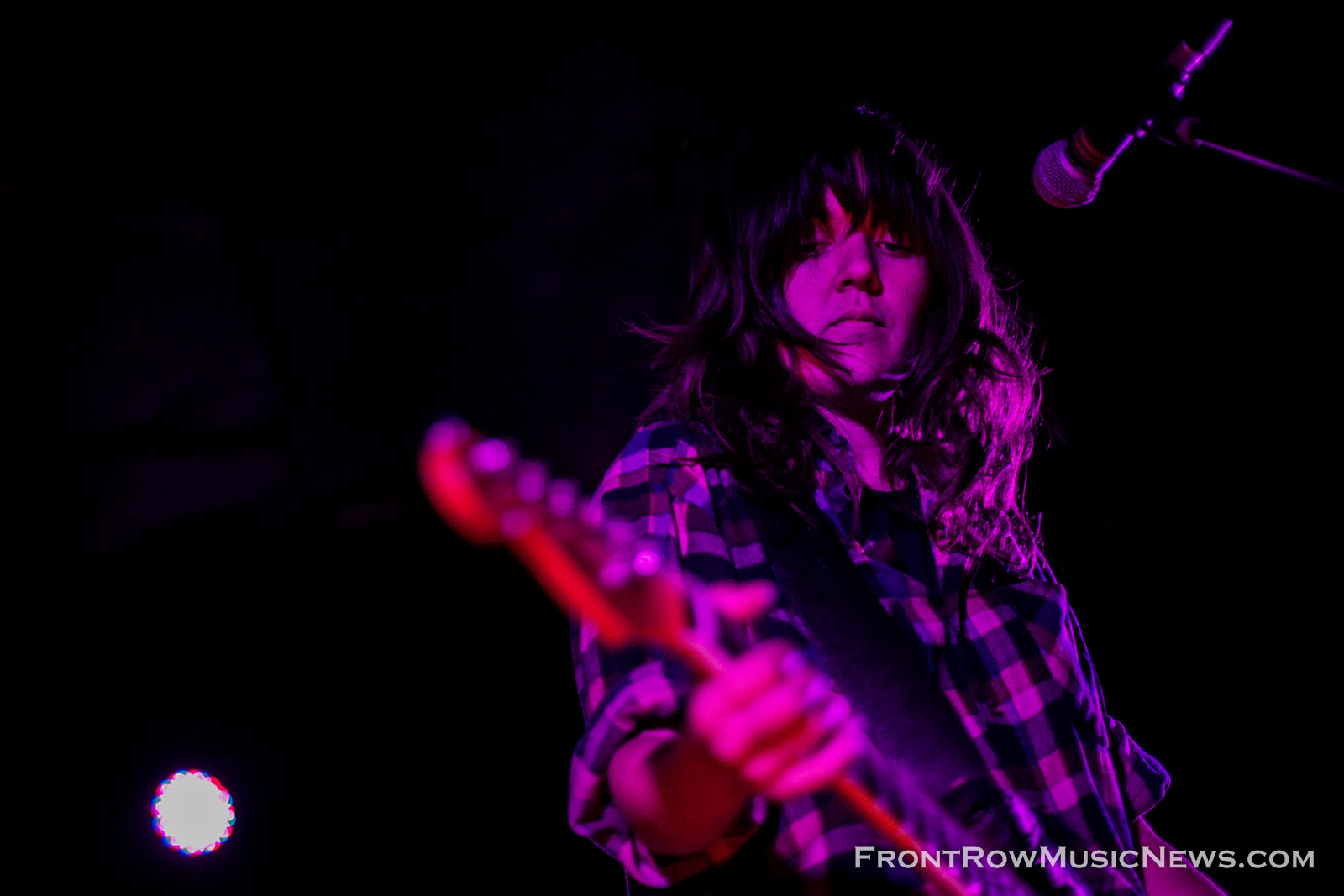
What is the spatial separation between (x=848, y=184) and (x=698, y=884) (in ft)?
4.79

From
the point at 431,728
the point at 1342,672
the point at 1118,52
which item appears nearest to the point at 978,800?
the point at 431,728

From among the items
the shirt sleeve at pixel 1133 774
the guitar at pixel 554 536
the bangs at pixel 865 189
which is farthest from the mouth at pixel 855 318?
the guitar at pixel 554 536

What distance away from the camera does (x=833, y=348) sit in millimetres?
1462

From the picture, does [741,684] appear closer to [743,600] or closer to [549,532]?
[743,600]

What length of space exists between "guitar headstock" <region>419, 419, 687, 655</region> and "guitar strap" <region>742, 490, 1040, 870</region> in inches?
24.1

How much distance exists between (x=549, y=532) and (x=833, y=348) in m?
1.04

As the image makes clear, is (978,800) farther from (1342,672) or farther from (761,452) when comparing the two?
(1342,672)

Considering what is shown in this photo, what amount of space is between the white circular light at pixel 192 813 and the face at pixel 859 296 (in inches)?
69.7

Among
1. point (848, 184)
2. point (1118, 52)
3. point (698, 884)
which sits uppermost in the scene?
point (1118, 52)

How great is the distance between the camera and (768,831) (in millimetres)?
976

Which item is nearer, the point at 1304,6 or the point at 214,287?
the point at 214,287

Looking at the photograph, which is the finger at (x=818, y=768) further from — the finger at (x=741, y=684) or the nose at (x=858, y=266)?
the nose at (x=858, y=266)

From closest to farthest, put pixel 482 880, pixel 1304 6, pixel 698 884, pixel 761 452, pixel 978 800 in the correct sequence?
pixel 698 884, pixel 978 800, pixel 761 452, pixel 482 880, pixel 1304 6

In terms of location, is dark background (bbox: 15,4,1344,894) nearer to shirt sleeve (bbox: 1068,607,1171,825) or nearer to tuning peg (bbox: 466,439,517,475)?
shirt sleeve (bbox: 1068,607,1171,825)
